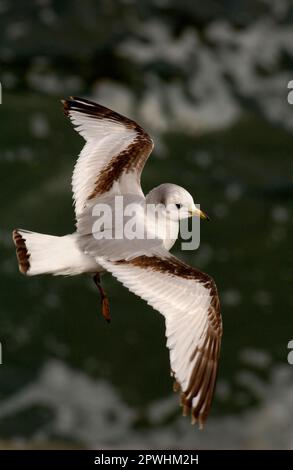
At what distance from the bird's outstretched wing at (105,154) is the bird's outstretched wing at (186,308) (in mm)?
770

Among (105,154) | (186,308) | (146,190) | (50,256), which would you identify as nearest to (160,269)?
(186,308)

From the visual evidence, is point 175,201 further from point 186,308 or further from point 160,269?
point 186,308

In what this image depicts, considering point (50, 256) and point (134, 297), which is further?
point (134, 297)

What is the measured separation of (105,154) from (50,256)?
1.00m

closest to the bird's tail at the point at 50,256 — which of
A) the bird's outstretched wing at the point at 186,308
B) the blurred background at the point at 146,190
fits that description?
the bird's outstretched wing at the point at 186,308

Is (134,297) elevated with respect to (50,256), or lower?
elevated

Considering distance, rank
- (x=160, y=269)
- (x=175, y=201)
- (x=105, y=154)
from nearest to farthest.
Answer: (x=160, y=269) → (x=175, y=201) → (x=105, y=154)

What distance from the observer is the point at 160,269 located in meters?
4.71

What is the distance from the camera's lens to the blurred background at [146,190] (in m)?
11.9

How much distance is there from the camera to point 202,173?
14672mm

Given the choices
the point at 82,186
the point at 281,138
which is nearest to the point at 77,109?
the point at 82,186

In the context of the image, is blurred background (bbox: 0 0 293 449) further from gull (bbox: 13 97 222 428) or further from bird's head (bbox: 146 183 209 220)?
bird's head (bbox: 146 183 209 220)

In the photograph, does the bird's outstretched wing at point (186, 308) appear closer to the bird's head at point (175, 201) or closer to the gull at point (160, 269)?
the gull at point (160, 269)

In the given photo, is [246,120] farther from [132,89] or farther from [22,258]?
[22,258]
